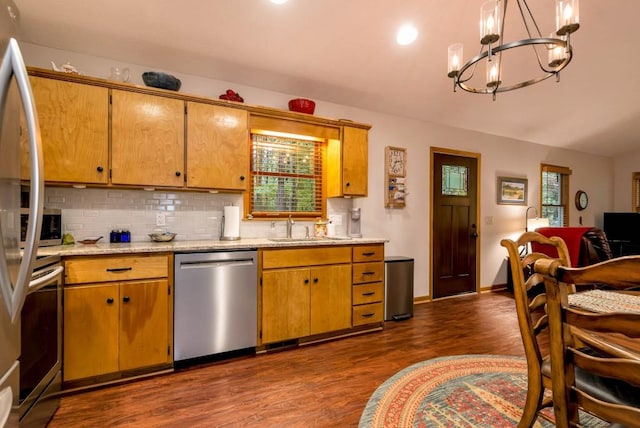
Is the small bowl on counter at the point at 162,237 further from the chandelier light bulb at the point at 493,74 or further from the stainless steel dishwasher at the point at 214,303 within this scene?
the chandelier light bulb at the point at 493,74

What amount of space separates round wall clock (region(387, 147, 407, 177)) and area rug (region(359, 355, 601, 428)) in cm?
241

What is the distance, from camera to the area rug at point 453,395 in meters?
1.81

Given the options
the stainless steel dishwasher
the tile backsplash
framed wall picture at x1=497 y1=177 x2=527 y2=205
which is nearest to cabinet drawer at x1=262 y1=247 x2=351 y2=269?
the stainless steel dishwasher

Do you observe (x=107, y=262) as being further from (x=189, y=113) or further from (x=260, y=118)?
(x=260, y=118)

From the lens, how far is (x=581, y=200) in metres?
6.43

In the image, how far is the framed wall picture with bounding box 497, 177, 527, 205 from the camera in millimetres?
5207

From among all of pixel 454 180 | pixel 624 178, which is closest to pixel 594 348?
pixel 454 180

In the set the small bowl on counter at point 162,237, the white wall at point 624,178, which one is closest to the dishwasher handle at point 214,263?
the small bowl on counter at point 162,237

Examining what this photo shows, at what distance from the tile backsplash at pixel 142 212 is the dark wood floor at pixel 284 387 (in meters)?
1.25

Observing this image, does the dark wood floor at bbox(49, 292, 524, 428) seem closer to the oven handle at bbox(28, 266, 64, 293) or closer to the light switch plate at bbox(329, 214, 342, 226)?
the oven handle at bbox(28, 266, 64, 293)

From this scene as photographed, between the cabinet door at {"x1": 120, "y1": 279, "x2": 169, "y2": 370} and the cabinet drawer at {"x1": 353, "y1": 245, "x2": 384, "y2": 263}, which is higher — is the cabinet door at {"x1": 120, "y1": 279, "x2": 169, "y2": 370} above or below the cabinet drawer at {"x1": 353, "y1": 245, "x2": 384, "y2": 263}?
below

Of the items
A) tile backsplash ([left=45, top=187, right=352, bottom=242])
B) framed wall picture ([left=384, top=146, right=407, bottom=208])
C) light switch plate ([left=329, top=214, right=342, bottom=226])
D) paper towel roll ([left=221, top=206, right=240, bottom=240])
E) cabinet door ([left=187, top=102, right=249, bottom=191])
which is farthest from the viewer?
framed wall picture ([left=384, top=146, right=407, bottom=208])

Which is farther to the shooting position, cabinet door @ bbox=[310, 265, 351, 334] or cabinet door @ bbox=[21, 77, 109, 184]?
cabinet door @ bbox=[310, 265, 351, 334]

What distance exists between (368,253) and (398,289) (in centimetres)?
77
